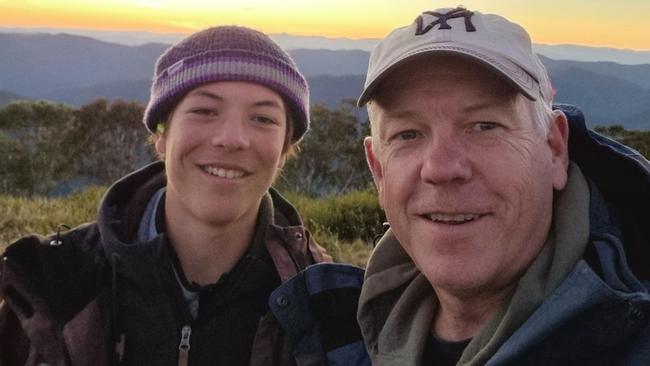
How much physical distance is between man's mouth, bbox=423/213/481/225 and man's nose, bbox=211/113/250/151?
40.3 inches

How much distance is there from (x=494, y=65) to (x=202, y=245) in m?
1.53

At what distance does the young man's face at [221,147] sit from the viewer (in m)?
2.96

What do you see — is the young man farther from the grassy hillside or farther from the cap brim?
the grassy hillside

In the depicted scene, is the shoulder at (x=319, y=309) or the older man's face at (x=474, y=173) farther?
the shoulder at (x=319, y=309)

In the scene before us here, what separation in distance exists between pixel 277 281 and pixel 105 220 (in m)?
0.70

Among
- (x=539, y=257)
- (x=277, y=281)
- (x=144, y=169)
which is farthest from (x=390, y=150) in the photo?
(x=144, y=169)

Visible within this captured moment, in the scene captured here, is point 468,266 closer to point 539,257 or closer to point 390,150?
point 539,257

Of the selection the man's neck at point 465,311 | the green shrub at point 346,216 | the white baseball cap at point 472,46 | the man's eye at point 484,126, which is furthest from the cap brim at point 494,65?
the green shrub at point 346,216

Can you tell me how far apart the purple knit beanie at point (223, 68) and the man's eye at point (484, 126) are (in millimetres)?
1145

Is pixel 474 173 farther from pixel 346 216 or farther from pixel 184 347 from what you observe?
pixel 346 216

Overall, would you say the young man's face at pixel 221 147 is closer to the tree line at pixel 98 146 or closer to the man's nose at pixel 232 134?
the man's nose at pixel 232 134

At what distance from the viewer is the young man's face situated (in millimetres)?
2957

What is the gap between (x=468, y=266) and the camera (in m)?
2.07

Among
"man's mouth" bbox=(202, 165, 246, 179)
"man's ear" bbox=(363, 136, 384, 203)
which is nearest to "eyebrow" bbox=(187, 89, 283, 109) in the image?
"man's mouth" bbox=(202, 165, 246, 179)
